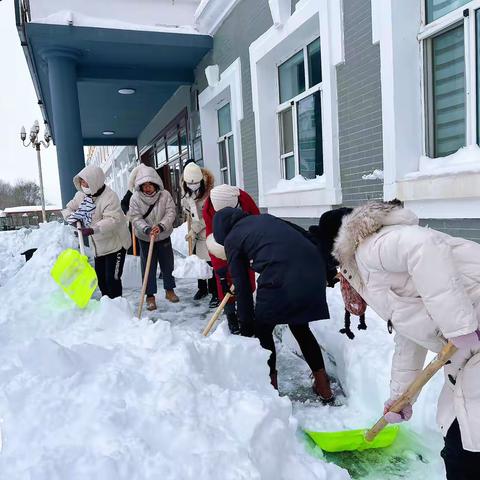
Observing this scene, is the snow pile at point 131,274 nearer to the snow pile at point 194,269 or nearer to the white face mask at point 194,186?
the snow pile at point 194,269

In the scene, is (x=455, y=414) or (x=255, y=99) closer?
(x=455, y=414)

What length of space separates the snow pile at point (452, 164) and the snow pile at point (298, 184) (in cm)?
134

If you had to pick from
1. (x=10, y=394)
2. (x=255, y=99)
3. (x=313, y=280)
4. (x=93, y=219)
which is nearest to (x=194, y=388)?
(x=10, y=394)

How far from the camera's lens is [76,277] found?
4.32 metres

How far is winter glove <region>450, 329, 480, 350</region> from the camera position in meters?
1.36

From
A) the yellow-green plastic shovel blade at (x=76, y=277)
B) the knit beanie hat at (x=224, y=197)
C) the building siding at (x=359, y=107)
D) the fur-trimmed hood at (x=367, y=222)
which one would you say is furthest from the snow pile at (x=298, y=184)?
the fur-trimmed hood at (x=367, y=222)

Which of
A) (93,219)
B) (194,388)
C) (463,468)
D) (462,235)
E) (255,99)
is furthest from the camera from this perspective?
(255,99)

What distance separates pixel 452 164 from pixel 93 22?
5930 millimetres

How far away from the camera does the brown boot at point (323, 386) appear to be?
2.87 meters

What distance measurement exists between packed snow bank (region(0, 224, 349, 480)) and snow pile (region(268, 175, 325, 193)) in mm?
2807

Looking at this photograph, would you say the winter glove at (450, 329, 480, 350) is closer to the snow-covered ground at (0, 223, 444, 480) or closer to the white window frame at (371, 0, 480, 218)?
the snow-covered ground at (0, 223, 444, 480)

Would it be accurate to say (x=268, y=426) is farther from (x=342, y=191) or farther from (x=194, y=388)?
(x=342, y=191)

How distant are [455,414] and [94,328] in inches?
103

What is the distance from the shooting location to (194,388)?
6.61 feet
